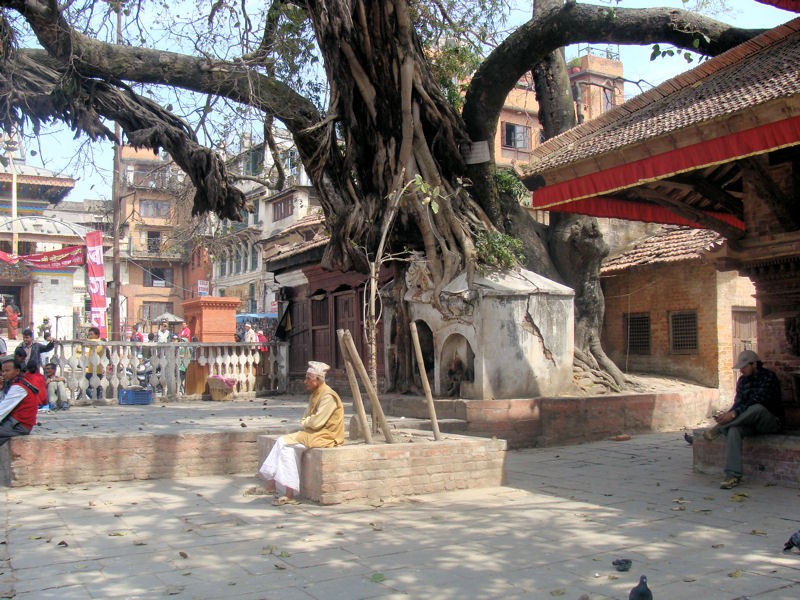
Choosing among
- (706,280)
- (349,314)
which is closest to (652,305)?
(706,280)

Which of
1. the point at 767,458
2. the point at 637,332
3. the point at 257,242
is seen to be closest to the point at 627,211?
the point at 767,458

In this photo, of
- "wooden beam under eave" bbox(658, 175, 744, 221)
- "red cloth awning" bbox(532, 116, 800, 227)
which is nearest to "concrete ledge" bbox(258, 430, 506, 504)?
"red cloth awning" bbox(532, 116, 800, 227)

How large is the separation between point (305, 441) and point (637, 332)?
11.2 metres

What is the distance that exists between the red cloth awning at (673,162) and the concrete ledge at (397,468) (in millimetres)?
2960

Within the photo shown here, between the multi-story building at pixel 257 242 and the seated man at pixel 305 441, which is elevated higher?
the multi-story building at pixel 257 242

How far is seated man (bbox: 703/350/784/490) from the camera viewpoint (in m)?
7.53

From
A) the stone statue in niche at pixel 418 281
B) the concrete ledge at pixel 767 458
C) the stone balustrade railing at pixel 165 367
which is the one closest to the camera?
the concrete ledge at pixel 767 458

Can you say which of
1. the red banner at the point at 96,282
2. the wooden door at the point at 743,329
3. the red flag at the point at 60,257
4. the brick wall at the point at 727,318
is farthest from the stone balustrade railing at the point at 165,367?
the red flag at the point at 60,257

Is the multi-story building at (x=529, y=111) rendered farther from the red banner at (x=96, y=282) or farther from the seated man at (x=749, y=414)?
the seated man at (x=749, y=414)

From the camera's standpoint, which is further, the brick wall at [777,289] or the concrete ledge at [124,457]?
the brick wall at [777,289]

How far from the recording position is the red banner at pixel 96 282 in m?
22.2

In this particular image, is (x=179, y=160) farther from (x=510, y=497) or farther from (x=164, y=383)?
(x=510, y=497)

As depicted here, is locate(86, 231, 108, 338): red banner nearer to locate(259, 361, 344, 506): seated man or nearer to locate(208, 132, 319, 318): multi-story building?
locate(208, 132, 319, 318): multi-story building

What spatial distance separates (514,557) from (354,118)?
8.35 meters
